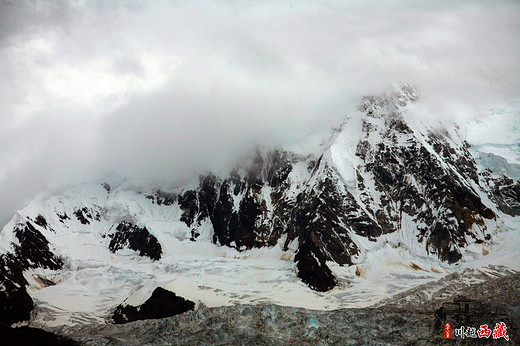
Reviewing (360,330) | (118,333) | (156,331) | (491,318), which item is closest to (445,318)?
(491,318)

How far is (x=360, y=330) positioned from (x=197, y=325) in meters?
39.5

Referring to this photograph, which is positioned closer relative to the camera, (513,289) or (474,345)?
(474,345)

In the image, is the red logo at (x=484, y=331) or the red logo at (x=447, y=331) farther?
the red logo at (x=447, y=331)

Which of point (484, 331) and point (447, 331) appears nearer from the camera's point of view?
point (484, 331)

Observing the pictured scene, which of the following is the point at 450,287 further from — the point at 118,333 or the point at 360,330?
the point at 118,333

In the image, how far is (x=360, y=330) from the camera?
117125mm

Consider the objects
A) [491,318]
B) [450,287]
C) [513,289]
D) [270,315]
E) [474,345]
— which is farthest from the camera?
[450,287]

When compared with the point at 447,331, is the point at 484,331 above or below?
below

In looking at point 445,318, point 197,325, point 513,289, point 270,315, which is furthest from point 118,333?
point 513,289

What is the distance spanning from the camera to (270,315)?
12125cm

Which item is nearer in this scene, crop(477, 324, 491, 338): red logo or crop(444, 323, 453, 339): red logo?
crop(477, 324, 491, 338): red logo

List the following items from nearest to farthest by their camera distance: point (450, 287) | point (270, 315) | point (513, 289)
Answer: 1. point (270, 315)
2. point (513, 289)
3. point (450, 287)

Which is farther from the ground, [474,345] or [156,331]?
[156,331]

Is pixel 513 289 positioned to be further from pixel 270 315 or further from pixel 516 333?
pixel 270 315
